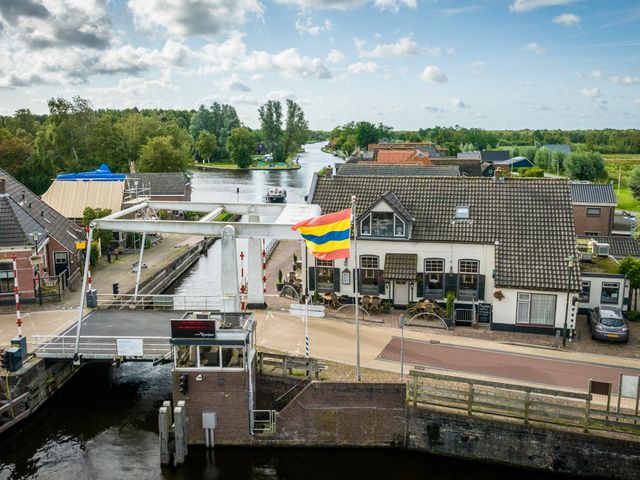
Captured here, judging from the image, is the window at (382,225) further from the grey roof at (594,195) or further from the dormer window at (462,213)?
the grey roof at (594,195)

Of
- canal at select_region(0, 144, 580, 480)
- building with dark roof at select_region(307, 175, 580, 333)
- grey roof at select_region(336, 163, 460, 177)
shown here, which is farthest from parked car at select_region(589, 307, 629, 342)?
grey roof at select_region(336, 163, 460, 177)

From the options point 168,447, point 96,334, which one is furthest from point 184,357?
point 96,334

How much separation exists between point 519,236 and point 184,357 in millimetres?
15100

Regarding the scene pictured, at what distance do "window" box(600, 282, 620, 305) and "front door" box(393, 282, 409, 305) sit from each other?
28.8ft

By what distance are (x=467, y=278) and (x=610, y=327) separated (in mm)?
5928

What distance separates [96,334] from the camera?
2311cm

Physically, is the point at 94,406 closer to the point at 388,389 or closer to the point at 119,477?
the point at 119,477

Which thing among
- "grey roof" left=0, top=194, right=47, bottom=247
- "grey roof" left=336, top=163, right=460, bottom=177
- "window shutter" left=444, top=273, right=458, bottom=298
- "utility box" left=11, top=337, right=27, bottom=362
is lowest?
"utility box" left=11, top=337, right=27, bottom=362

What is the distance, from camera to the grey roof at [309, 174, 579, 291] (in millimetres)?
24781

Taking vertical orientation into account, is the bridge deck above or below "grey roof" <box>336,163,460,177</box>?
below

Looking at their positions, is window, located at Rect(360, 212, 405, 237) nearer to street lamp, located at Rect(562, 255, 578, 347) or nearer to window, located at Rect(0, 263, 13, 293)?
street lamp, located at Rect(562, 255, 578, 347)

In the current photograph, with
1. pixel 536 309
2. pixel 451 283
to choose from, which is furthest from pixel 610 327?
pixel 451 283

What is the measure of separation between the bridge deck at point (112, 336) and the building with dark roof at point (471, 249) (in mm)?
7860

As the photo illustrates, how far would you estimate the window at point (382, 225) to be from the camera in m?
27.1
